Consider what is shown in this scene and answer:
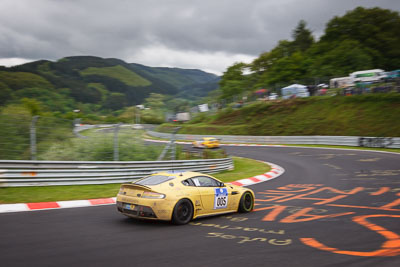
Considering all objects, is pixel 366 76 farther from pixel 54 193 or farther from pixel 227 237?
pixel 227 237

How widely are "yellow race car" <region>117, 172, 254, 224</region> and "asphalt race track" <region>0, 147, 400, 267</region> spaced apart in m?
0.25

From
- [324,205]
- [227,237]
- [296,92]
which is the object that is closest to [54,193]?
[227,237]

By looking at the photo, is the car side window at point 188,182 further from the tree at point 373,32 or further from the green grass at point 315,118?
the tree at point 373,32

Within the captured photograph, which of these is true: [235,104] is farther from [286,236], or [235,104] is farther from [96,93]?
[96,93]

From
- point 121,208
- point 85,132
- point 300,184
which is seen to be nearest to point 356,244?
point 121,208

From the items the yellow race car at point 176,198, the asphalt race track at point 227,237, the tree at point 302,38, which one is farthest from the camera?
the tree at point 302,38

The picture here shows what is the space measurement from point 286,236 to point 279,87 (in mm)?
50975

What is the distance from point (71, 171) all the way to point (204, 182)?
5750mm

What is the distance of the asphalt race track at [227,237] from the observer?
5.13 m

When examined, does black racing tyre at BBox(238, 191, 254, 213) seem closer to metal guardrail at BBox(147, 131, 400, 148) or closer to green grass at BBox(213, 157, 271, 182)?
green grass at BBox(213, 157, 271, 182)

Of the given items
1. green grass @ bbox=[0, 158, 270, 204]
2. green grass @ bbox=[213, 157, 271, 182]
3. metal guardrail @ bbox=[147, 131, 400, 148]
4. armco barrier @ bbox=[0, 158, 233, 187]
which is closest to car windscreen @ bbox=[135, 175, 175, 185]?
green grass @ bbox=[0, 158, 270, 204]

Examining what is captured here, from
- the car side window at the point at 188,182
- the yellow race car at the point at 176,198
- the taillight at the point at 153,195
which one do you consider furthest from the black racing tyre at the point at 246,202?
the taillight at the point at 153,195

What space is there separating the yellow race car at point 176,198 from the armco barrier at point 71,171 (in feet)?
14.7

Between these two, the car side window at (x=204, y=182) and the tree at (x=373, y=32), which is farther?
the tree at (x=373, y=32)
